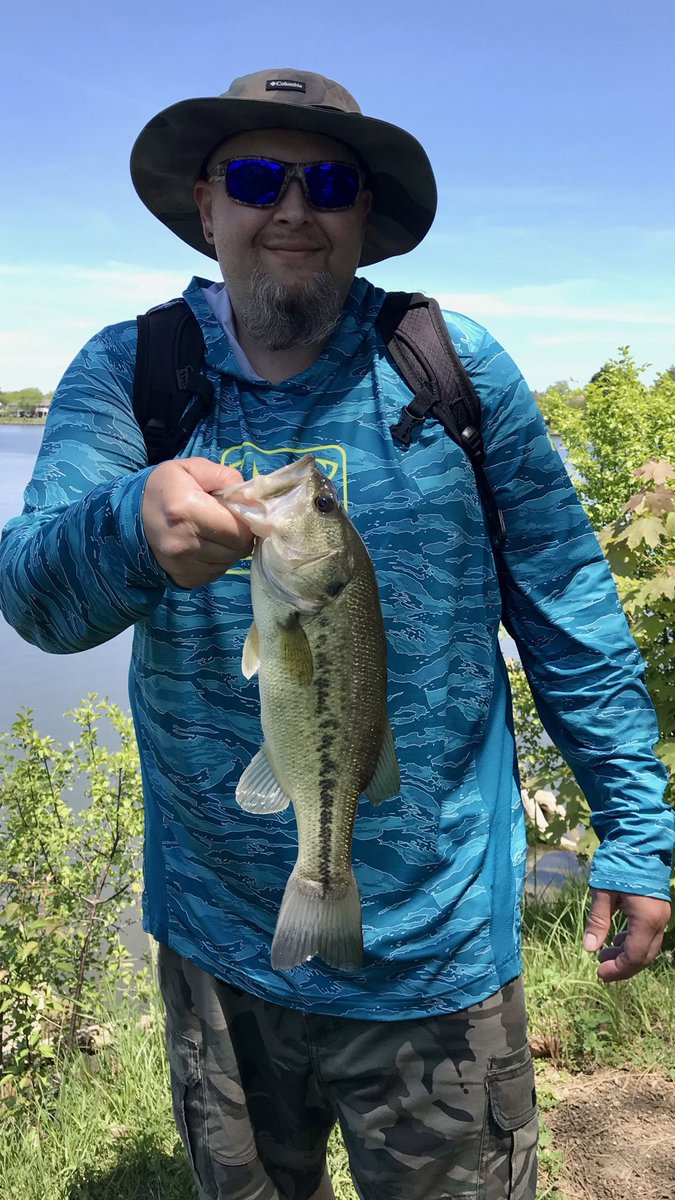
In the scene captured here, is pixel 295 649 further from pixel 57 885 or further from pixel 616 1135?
pixel 57 885

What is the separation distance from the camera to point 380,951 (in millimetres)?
2090

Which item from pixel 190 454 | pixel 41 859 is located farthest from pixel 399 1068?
pixel 41 859

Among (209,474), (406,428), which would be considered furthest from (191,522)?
(406,428)

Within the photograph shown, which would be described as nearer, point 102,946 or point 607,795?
point 607,795

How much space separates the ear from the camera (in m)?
2.52

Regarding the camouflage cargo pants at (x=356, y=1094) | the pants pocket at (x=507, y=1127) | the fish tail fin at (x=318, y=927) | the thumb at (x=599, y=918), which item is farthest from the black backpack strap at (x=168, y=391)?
the pants pocket at (x=507, y=1127)

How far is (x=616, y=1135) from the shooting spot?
345 cm

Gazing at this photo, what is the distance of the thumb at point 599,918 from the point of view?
223 cm

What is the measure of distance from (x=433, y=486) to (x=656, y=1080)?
2.92 metres

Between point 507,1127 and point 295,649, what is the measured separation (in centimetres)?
137

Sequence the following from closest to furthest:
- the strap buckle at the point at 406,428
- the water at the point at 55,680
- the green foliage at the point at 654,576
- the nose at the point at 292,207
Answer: the strap buckle at the point at 406,428, the nose at the point at 292,207, the green foliage at the point at 654,576, the water at the point at 55,680

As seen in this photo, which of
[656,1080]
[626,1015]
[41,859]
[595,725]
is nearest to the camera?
[595,725]

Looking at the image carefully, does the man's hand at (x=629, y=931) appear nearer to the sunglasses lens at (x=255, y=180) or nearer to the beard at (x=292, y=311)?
the beard at (x=292, y=311)

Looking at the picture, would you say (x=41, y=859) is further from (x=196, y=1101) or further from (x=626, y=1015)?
(x=626, y=1015)
